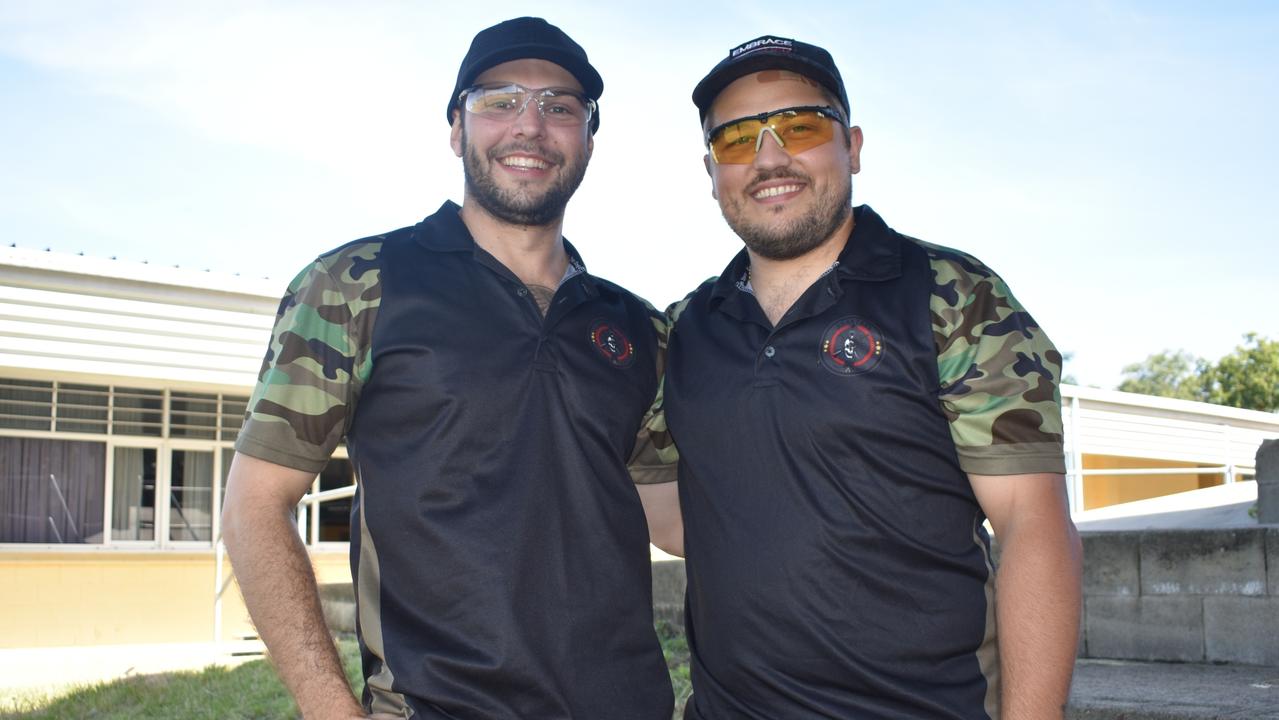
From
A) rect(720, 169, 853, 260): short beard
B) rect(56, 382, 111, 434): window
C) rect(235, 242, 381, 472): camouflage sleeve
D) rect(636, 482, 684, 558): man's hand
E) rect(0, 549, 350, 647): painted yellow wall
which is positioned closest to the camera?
rect(235, 242, 381, 472): camouflage sleeve

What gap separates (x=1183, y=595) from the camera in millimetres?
Result: 5957

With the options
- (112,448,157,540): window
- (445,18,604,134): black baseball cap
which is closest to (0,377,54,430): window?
(112,448,157,540): window

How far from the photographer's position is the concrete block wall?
18.6ft

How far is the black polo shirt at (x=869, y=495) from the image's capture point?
8.20 ft

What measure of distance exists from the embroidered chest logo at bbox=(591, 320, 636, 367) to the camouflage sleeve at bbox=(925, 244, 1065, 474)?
766 mm

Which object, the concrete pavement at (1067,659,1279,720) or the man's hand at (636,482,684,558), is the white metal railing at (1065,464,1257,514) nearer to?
the concrete pavement at (1067,659,1279,720)

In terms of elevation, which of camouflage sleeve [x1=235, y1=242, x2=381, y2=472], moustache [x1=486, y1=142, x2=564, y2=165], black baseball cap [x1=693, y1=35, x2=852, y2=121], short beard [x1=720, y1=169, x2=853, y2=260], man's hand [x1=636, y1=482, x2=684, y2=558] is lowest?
man's hand [x1=636, y1=482, x2=684, y2=558]

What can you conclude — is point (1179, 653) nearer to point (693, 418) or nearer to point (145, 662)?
point (693, 418)

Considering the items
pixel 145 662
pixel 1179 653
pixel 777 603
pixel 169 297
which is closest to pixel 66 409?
pixel 169 297

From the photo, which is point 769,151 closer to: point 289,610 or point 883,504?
point 883,504

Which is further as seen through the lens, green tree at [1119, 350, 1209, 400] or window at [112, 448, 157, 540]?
green tree at [1119, 350, 1209, 400]

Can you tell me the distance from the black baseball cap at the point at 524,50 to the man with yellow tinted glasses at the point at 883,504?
2.82ft

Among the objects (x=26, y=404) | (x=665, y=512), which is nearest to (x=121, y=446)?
(x=26, y=404)

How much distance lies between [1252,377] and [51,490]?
37.8m
